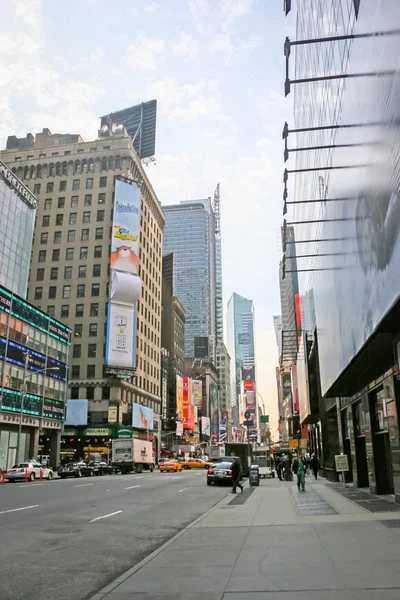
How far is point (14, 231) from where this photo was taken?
2894 inches

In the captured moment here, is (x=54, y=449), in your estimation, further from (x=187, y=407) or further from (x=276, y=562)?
(x=187, y=407)

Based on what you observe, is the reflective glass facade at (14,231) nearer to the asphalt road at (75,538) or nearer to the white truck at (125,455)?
the white truck at (125,455)

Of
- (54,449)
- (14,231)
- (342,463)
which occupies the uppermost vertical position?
(14,231)

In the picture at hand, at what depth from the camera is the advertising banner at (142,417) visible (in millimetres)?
82375

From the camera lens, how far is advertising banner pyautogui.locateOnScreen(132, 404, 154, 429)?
270 ft

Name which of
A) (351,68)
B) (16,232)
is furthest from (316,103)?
(16,232)

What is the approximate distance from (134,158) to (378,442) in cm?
8031

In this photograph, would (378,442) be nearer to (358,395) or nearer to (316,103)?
(358,395)

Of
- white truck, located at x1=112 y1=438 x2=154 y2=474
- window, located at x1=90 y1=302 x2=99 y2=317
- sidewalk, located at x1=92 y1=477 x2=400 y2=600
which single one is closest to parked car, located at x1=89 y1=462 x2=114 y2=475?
white truck, located at x1=112 y1=438 x2=154 y2=474

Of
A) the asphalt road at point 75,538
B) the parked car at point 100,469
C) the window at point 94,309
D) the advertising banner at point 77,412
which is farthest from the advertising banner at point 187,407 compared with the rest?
the asphalt road at point 75,538

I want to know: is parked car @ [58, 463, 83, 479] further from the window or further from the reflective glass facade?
the window

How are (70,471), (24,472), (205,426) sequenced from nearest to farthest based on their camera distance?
(24,472) → (70,471) → (205,426)

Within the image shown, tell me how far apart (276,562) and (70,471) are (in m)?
41.1

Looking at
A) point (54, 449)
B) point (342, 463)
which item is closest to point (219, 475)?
point (342, 463)
